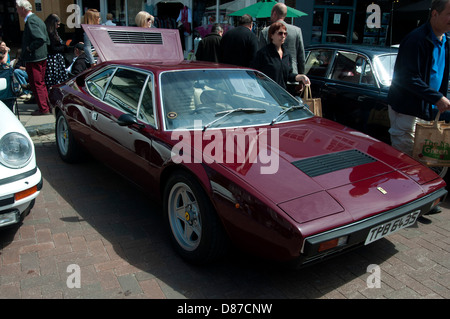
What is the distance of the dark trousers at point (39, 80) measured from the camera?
22.9 ft

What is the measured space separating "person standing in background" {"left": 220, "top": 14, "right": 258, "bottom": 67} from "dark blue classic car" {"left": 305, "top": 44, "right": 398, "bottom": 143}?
1.05 meters

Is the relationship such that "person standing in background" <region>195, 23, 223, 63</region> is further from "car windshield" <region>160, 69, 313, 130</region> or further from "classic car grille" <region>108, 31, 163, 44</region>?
"car windshield" <region>160, 69, 313, 130</region>

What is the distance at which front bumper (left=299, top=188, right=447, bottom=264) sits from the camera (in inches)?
87.2

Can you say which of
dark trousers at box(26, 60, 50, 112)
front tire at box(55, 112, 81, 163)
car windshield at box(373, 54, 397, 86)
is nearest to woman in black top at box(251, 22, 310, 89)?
car windshield at box(373, 54, 397, 86)

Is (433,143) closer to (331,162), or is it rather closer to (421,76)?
(421,76)

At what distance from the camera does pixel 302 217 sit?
7.41 ft

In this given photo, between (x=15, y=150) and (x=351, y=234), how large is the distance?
8.34 ft

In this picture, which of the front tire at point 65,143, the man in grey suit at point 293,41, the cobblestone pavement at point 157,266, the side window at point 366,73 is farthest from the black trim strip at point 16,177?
the side window at point 366,73

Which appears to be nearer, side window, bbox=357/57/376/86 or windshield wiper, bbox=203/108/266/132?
windshield wiper, bbox=203/108/266/132

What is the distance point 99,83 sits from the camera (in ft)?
14.1

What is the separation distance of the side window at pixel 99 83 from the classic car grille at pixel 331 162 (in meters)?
2.39

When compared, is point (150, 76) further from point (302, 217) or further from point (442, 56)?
point (442, 56)
